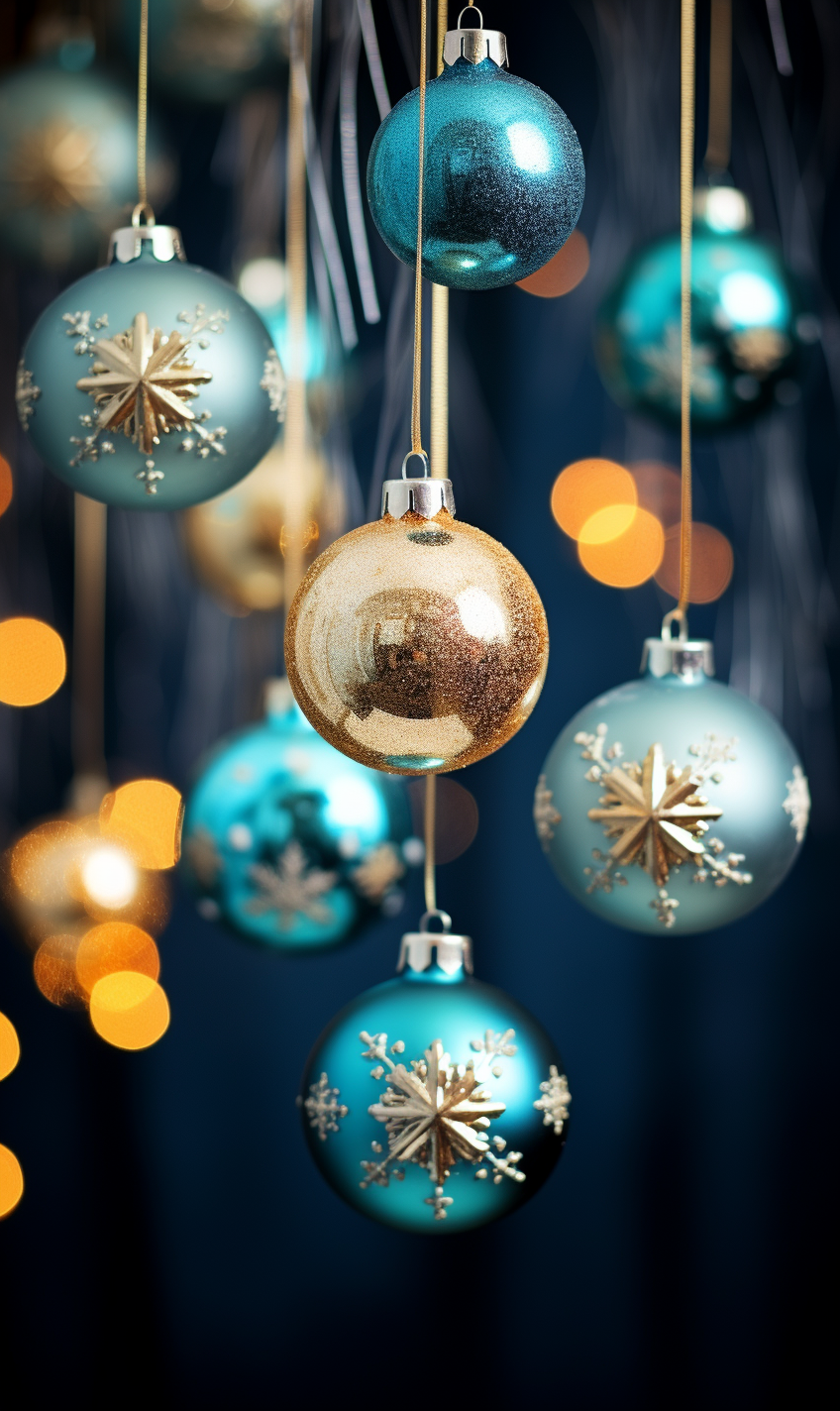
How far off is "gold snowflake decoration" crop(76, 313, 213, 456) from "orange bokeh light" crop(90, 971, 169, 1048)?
2.30ft

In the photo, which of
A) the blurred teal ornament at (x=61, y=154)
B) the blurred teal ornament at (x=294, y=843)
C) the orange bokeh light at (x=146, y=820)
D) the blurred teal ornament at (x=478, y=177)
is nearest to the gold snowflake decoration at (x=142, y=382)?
the blurred teal ornament at (x=478, y=177)

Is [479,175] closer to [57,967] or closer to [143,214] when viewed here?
[143,214]

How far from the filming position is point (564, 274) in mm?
1381

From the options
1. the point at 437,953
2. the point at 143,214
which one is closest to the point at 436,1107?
the point at 437,953

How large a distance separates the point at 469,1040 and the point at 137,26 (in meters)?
0.65

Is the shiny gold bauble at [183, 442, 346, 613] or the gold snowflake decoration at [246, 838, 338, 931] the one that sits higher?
the shiny gold bauble at [183, 442, 346, 613]

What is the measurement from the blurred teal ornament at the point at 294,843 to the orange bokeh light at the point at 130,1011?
1.51 ft

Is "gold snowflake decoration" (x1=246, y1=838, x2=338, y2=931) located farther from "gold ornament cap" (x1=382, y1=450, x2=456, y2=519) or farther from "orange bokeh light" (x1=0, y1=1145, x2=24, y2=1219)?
"orange bokeh light" (x1=0, y1=1145, x2=24, y2=1219)

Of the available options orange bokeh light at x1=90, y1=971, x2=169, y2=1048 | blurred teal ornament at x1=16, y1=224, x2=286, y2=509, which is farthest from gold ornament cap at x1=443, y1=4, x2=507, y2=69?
orange bokeh light at x1=90, y1=971, x2=169, y2=1048

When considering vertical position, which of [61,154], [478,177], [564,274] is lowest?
[478,177]

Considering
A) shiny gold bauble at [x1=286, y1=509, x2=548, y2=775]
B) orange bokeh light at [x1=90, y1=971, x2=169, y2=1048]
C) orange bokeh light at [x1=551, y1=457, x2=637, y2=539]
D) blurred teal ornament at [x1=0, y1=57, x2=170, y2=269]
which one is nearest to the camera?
shiny gold bauble at [x1=286, y1=509, x2=548, y2=775]

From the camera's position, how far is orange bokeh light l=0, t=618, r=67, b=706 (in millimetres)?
1453

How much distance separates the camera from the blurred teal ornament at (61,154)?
926 millimetres

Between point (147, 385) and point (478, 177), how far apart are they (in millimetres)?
179
